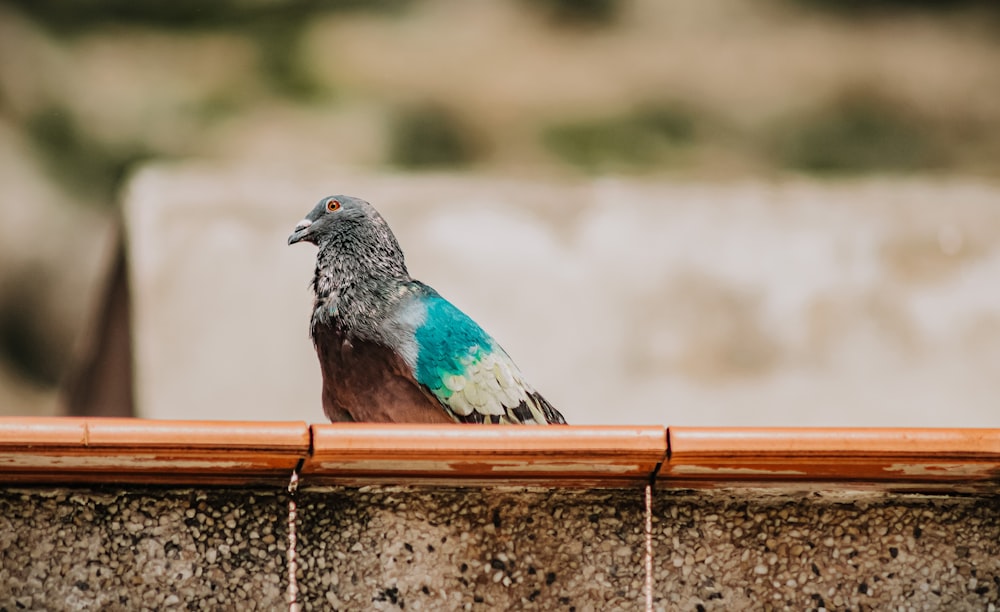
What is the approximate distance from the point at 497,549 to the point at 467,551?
7 centimetres

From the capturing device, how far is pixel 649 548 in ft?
10.7

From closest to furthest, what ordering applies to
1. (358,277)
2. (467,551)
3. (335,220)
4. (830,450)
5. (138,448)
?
(138,448) → (830,450) → (467,551) → (358,277) → (335,220)

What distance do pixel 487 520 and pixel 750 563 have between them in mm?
584

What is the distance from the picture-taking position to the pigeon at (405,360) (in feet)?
12.5

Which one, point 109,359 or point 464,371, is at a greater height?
point 109,359

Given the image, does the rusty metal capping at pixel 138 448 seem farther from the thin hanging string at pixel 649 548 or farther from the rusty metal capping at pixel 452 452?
the thin hanging string at pixel 649 548

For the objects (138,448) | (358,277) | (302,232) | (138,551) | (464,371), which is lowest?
(138,551)

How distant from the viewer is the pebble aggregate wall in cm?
314

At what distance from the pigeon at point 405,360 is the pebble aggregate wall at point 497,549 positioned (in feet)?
1.84

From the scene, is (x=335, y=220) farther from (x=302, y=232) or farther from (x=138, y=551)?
(x=138, y=551)

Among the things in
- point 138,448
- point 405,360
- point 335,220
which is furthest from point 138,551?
point 335,220

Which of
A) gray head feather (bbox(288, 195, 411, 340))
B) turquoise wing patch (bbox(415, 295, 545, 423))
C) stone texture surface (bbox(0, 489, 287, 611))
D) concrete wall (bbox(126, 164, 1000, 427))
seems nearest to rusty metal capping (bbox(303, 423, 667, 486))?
stone texture surface (bbox(0, 489, 287, 611))

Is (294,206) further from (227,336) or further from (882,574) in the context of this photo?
(882,574)

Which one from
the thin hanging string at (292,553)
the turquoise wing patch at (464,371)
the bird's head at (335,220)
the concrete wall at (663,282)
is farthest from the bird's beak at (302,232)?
the concrete wall at (663,282)
